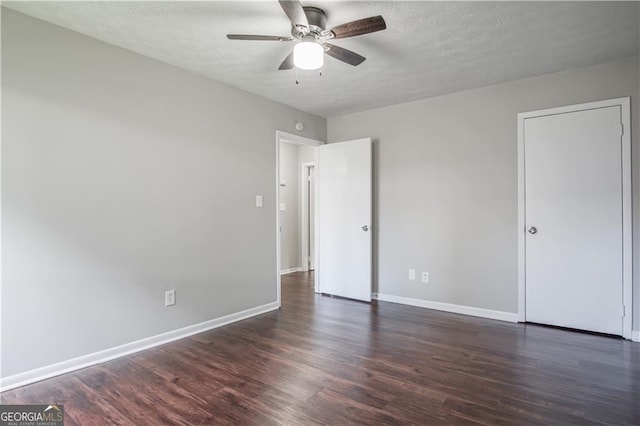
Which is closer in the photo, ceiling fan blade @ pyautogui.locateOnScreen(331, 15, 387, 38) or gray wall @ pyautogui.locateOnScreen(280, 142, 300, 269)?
ceiling fan blade @ pyautogui.locateOnScreen(331, 15, 387, 38)

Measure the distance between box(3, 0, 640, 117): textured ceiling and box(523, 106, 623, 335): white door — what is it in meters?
0.61

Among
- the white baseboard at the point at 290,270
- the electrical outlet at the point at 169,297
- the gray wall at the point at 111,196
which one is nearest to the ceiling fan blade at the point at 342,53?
the gray wall at the point at 111,196

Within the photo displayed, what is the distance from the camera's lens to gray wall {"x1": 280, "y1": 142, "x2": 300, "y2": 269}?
6.14 metres

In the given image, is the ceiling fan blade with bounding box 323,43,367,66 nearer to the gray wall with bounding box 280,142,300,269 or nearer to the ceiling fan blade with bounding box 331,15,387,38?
the ceiling fan blade with bounding box 331,15,387,38

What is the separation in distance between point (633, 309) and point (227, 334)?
3565 mm

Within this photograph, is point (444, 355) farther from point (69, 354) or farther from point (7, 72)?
point (7, 72)

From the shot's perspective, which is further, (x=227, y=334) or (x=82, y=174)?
(x=227, y=334)

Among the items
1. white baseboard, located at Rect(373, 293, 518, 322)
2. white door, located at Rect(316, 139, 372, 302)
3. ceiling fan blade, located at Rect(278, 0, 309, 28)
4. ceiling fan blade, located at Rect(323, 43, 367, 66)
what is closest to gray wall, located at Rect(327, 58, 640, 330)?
white baseboard, located at Rect(373, 293, 518, 322)

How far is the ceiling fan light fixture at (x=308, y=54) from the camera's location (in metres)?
2.23

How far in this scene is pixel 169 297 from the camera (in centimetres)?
300

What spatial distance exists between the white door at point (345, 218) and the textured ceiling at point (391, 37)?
108 cm

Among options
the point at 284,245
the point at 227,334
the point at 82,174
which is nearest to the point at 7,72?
the point at 82,174

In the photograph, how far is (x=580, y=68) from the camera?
3.12 meters

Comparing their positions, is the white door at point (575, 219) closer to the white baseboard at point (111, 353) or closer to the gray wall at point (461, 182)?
the gray wall at point (461, 182)
